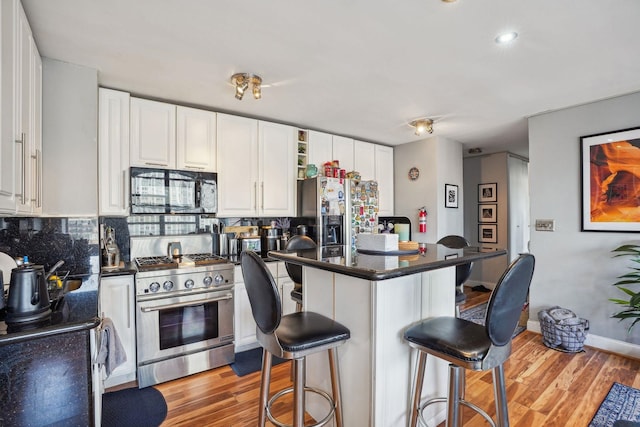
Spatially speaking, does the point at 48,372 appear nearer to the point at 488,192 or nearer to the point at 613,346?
the point at 613,346

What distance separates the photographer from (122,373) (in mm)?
2311

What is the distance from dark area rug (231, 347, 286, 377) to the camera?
2.61 m

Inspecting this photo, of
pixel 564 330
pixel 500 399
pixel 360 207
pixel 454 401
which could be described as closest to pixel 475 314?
pixel 564 330

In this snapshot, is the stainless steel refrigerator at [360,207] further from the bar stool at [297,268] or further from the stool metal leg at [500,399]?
the stool metal leg at [500,399]

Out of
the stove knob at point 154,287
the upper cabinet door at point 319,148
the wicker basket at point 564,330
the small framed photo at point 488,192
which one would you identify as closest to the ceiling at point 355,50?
the upper cabinet door at point 319,148

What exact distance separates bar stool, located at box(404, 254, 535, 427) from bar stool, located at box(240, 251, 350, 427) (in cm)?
40

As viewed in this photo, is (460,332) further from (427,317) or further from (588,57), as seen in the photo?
(588,57)

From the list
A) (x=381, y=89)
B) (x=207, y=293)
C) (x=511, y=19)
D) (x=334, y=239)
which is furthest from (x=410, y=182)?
(x=207, y=293)

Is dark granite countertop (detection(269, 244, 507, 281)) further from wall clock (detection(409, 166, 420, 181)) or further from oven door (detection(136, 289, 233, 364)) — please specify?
wall clock (detection(409, 166, 420, 181))

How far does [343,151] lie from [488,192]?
306 centimetres

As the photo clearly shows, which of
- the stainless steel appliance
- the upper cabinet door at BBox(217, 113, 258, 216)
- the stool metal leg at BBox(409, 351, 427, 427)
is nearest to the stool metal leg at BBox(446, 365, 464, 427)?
the stool metal leg at BBox(409, 351, 427, 427)

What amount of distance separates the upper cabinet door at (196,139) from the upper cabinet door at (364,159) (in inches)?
76.7

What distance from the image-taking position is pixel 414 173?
14.5ft

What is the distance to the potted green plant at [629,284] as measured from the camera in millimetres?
2532
